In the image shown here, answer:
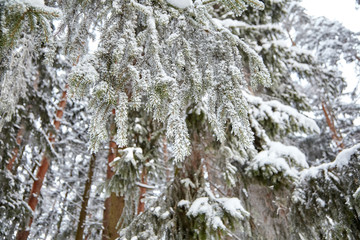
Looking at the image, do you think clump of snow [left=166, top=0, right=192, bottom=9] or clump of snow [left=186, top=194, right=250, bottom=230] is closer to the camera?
clump of snow [left=166, top=0, right=192, bottom=9]

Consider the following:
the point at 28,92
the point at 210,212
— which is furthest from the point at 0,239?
the point at 210,212

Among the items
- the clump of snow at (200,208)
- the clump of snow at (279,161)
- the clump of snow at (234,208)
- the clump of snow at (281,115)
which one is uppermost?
the clump of snow at (281,115)

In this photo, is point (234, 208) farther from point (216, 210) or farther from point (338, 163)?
point (338, 163)

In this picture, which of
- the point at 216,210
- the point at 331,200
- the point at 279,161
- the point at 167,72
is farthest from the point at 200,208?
the point at 167,72

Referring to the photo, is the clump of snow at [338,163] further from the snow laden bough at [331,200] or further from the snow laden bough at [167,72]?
the snow laden bough at [167,72]

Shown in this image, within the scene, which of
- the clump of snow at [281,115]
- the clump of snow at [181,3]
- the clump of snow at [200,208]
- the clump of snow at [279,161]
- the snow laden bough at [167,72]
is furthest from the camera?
the clump of snow at [281,115]

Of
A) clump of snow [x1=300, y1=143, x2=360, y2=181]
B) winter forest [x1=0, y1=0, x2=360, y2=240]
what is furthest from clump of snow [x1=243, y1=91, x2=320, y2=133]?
clump of snow [x1=300, y1=143, x2=360, y2=181]

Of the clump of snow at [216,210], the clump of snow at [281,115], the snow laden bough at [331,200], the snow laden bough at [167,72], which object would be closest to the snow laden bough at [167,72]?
the snow laden bough at [167,72]

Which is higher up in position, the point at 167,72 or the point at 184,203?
the point at 167,72

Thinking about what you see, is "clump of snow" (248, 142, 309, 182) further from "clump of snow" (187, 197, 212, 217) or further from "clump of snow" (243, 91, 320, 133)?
"clump of snow" (187, 197, 212, 217)

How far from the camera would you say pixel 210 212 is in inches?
115

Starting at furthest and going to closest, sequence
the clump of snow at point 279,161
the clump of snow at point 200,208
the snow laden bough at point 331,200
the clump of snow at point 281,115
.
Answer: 1. the clump of snow at point 281,115
2. the clump of snow at point 279,161
3. the clump of snow at point 200,208
4. the snow laden bough at point 331,200

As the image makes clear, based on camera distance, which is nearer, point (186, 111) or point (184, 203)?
point (184, 203)

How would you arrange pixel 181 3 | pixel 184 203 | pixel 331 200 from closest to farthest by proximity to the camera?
pixel 181 3, pixel 331 200, pixel 184 203
